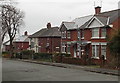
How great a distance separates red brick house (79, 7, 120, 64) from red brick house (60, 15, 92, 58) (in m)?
2.71

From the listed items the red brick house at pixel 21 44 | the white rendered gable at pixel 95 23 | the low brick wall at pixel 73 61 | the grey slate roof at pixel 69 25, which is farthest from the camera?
the red brick house at pixel 21 44

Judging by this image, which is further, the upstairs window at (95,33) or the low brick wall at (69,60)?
the upstairs window at (95,33)

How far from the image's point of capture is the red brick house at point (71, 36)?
136ft

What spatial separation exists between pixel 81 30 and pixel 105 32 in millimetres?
6873

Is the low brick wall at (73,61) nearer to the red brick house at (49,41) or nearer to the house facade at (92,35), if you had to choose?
the house facade at (92,35)

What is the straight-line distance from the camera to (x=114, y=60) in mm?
25266

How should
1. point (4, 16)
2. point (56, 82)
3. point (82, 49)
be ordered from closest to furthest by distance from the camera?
point (56, 82) < point (82, 49) < point (4, 16)

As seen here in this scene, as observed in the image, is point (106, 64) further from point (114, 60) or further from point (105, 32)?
point (105, 32)

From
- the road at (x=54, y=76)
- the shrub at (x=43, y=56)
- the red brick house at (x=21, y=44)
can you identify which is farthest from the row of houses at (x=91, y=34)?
the red brick house at (x=21, y=44)

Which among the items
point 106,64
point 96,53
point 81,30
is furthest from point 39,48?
point 106,64

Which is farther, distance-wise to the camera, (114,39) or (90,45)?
(90,45)

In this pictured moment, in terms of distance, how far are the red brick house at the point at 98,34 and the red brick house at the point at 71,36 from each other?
107 inches

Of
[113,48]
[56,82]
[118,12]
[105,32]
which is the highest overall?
[118,12]

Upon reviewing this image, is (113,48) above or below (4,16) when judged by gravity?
below
